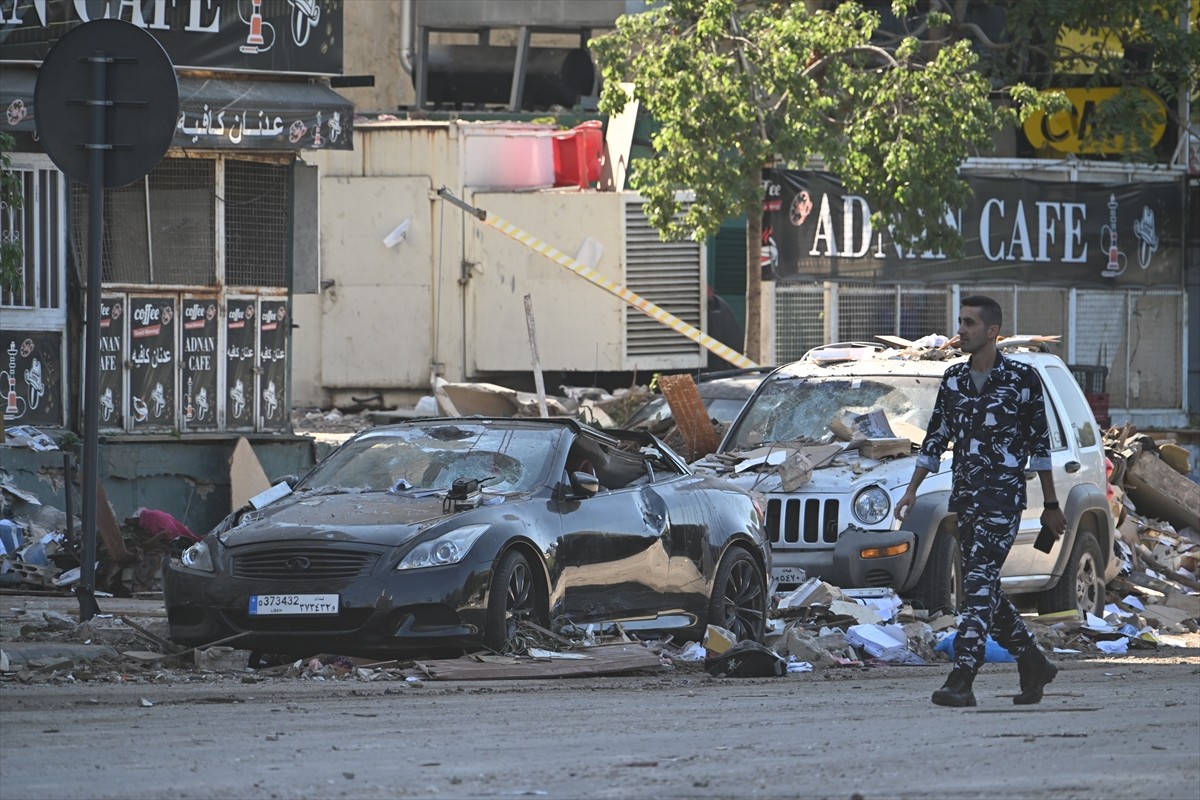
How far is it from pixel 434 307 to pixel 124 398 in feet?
33.1

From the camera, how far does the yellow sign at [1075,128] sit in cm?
2948

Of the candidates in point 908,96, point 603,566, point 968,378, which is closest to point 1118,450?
point 908,96

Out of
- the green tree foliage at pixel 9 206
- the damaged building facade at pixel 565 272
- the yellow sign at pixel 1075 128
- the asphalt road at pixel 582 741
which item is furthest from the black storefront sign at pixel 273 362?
the yellow sign at pixel 1075 128

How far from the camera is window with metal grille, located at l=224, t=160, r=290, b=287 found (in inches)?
701

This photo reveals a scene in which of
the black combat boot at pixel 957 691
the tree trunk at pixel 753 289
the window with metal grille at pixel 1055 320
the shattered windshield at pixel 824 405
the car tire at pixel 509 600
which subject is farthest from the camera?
the window with metal grille at pixel 1055 320

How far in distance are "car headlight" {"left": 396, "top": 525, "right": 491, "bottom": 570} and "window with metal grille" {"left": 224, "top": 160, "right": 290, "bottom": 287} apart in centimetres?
799

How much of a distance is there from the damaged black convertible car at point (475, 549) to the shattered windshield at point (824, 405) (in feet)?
7.43

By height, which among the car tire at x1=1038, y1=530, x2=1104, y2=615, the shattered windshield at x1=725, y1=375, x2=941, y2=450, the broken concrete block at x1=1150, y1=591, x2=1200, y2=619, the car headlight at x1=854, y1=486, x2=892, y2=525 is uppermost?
the shattered windshield at x1=725, y1=375, x2=941, y2=450

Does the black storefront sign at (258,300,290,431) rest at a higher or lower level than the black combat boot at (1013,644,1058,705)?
higher

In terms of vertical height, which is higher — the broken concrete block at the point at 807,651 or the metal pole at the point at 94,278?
the metal pole at the point at 94,278

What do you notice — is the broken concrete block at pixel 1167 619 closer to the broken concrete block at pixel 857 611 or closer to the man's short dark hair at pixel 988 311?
the broken concrete block at pixel 857 611

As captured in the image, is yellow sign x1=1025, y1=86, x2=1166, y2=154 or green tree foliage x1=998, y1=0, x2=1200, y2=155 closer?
green tree foliage x1=998, y1=0, x2=1200, y2=155

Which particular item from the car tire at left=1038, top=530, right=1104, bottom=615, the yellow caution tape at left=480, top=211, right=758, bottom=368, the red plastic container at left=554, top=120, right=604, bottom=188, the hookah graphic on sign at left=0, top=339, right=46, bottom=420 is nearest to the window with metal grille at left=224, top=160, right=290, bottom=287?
the hookah graphic on sign at left=0, top=339, right=46, bottom=420

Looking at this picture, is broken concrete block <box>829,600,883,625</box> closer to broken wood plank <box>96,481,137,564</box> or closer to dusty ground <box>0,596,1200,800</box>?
dusty ground <box>0,596,1200,800</box>
